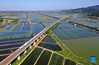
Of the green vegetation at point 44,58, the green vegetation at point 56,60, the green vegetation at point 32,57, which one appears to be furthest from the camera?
the green vegetation at point 44,58

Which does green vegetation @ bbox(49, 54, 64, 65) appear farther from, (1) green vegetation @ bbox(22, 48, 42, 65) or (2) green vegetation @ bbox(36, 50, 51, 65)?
(1) green vegetation @ bbox(22, 48, 42, 65)

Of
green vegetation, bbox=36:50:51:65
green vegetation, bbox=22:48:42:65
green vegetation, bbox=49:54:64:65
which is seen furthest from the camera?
green vegetation, bbox=36:50:51:65

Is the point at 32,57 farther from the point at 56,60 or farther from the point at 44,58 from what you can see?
the point at 56,60

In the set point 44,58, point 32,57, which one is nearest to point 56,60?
point 44,58

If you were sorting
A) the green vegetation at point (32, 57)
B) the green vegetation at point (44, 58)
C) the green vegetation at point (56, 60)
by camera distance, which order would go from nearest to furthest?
the green vegetation at point (56, 60), the green vegetation at point (32, 57), the green vegetation at point (44, 58)

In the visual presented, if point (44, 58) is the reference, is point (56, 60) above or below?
above

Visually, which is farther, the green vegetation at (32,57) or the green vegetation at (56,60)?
the green vegetation at (32,57)

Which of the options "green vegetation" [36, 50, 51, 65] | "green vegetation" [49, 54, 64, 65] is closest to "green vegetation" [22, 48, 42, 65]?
"green vegetation" [36, 50, 51, 65]

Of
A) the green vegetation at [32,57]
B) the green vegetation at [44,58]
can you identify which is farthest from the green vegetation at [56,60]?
the green vegetation at [32,57]

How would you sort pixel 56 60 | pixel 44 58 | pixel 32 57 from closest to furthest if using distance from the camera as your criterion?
pixel 56 60
pixel 44 58
pixel 32 57

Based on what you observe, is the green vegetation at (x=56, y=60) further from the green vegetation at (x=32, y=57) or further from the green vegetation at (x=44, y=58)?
the green vegetation at (x=32, y=57)

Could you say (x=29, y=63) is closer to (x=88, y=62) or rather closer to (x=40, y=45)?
(x=88, y=62)

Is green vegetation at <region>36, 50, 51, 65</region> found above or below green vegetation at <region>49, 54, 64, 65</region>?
below

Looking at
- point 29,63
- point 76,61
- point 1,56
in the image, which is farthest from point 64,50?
point 1,56
